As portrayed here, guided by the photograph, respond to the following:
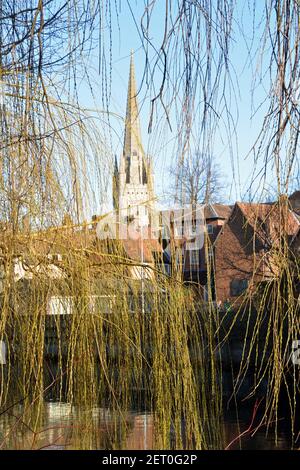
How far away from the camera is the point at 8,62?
6.10ft

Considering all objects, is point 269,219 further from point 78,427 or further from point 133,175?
point 78,427

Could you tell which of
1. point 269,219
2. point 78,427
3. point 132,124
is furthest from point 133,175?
point 78,427

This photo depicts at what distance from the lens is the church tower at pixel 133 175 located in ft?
4.16

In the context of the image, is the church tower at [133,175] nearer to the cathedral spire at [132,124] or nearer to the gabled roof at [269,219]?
the cathedral spire at [132,124]

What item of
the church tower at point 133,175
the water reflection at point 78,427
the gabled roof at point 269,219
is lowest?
the water reflection at point 78,427

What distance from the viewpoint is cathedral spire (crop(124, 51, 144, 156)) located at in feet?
3.93

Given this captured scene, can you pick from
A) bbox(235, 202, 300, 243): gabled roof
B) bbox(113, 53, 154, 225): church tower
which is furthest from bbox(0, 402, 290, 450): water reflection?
bbox(235, 202, 300, 243): gabled roof

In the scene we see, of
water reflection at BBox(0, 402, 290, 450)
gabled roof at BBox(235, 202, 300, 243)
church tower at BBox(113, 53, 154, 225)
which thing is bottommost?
water reflection at BBox(0, 402, 290, 450)

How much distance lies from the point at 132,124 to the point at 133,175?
1.38ft

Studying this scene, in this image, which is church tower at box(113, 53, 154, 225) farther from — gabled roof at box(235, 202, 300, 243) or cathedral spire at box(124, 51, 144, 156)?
gabled roof at box(235, 202, 300, 243)

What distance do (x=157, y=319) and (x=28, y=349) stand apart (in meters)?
0.51

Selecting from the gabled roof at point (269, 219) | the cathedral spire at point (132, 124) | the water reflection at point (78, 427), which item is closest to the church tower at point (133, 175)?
the cathedral spire at point (132, 124)

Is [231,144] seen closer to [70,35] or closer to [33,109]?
[70,35]

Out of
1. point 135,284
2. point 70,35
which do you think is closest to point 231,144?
point 70,35
